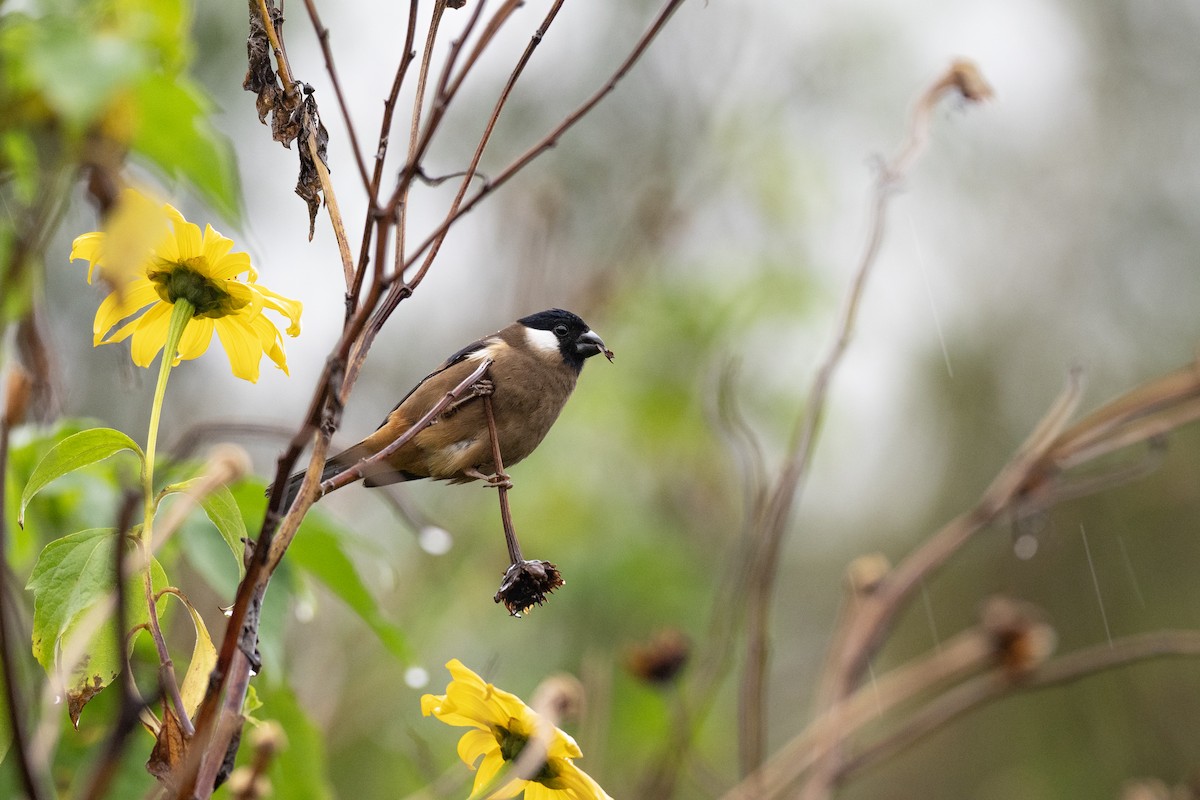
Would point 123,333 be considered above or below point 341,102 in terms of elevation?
below

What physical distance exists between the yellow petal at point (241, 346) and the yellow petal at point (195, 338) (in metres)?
0.02

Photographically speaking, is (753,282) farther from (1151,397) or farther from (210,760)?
(210,760)

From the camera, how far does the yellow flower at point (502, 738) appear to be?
1.33 meters

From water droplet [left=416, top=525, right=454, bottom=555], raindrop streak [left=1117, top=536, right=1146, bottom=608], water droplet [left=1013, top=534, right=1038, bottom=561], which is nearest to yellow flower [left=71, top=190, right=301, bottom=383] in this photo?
water droplet [left=416, top=525, right=454, bottom=555]

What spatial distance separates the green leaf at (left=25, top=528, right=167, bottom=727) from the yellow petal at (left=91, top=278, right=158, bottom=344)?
27 cm

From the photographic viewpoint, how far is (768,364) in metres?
5.30

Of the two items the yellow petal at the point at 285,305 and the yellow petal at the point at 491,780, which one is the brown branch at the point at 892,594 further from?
the yellow petal at the point at 285,305

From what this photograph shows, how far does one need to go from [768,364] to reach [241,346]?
3.96 m

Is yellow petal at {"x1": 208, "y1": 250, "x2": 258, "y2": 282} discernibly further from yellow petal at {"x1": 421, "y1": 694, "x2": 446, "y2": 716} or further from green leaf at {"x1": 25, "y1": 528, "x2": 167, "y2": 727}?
yellow petal at {"x1": 421, "y1": 694, "x2": 446, "y2": 716}

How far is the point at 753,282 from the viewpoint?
17.4 feet

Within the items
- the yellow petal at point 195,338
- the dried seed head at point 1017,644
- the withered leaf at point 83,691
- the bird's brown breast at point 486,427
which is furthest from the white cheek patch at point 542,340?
the withered leaf at point 83,691

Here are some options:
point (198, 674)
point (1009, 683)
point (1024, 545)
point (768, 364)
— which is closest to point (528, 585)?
point (198, 674)

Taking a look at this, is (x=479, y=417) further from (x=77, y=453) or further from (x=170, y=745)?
(x=170, y=745)

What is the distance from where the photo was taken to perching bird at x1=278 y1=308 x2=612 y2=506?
9.41ft
